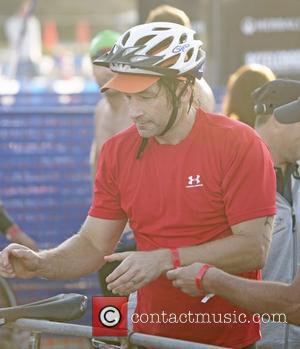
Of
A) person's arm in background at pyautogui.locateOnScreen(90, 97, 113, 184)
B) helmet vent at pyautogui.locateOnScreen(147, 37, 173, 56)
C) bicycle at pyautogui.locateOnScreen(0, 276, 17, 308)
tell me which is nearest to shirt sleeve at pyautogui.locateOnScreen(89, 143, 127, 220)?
helmet vent at pyautogui.locateOnScreen(147, 37, 173, 56)

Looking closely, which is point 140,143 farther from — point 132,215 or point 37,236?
point 37,236

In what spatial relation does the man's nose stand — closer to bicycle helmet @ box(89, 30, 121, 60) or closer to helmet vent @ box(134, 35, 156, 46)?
helmet vent @ box(134, 35, 156, 46)

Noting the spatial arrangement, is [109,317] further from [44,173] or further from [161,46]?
[44,173]

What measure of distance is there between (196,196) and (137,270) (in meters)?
0.38

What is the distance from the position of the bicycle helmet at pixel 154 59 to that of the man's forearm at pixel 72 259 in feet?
1.42

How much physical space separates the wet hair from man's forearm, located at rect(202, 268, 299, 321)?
2.47 m

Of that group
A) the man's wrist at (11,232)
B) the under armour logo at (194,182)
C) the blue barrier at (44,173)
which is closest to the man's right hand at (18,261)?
the under armour logo at (194,182)

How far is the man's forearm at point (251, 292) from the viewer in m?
3.46

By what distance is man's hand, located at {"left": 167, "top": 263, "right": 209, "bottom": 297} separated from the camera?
3639 mm

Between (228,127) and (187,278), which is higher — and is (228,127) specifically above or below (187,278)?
above

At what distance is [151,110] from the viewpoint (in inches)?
159

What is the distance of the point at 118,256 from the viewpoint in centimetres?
388

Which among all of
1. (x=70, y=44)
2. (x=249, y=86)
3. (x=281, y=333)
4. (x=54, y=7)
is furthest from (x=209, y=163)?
(x=54, y=7)

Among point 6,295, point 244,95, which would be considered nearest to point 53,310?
point 244,95
